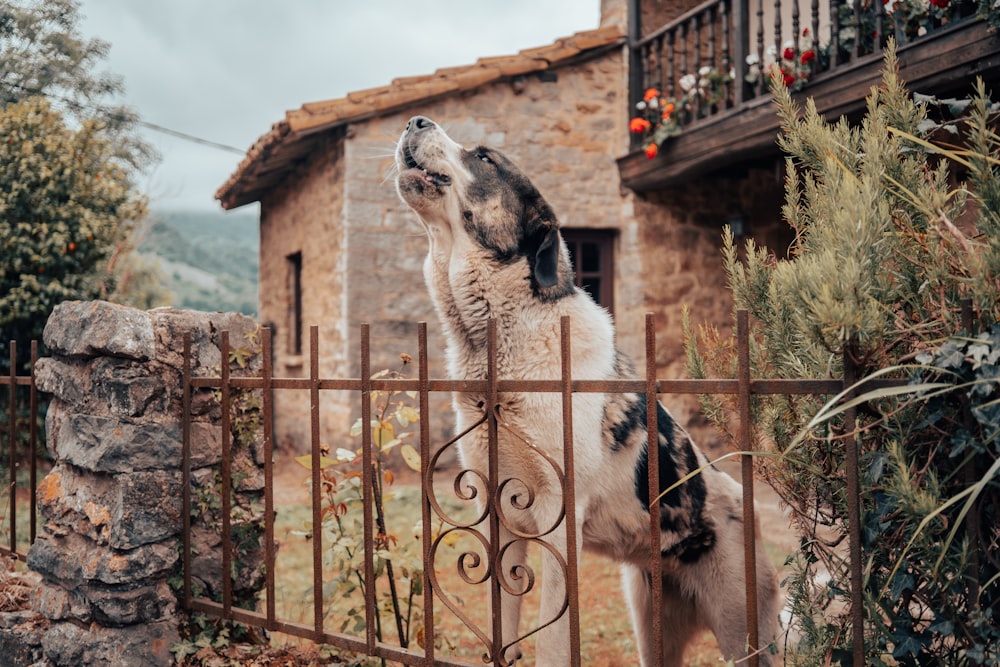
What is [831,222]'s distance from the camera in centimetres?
153

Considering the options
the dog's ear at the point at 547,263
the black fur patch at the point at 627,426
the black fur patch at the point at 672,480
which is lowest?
the black fur patch at the point at 672,480

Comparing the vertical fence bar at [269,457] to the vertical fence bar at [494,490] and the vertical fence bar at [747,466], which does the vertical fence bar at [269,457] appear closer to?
the vertical fence bar at [494,490]

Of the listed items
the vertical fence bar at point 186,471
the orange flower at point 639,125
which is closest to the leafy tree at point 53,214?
the orange flower at point 639,125

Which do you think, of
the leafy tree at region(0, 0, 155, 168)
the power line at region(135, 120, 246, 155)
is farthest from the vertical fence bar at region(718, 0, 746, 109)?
the power line at region(135, 120, 246, 155)

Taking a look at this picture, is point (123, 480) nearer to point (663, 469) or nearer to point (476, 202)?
point (476, 202)

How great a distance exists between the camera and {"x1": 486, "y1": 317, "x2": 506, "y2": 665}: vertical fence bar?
1.98 meters

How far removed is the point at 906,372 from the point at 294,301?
9.76m

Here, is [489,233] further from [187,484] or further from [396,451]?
[396,451]

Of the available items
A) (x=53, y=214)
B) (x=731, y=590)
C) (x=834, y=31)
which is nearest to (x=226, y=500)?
(x=731, y=590)

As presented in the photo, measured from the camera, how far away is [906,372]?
1479mm

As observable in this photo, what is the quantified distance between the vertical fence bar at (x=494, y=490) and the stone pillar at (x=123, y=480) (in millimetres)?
1202

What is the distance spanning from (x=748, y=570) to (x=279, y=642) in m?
2.36

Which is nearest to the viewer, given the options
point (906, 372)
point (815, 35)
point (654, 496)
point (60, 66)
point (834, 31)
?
point (906, 372)

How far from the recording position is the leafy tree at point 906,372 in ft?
4.35
